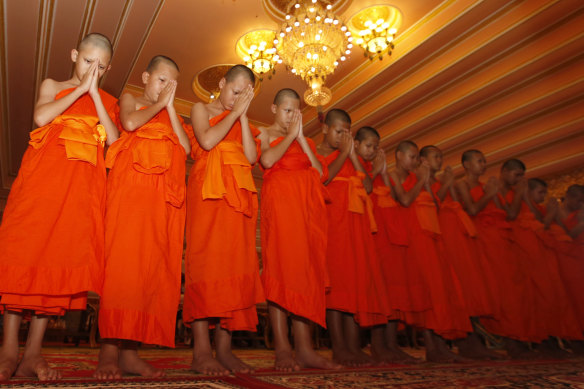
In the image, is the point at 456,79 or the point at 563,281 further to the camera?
the point at 456,79

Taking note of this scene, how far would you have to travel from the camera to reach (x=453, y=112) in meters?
7.45

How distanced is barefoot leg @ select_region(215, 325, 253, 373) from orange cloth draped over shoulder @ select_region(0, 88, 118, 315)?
745mm

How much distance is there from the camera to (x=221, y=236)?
2.24 metres

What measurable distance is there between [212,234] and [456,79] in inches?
231

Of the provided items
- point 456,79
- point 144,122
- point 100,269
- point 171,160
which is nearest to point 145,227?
point 100,269

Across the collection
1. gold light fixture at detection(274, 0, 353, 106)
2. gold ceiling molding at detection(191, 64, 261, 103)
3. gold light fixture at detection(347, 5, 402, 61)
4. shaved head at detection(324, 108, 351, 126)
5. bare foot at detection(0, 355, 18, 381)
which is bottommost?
bare foot at detection(0, 355, 18, 381)

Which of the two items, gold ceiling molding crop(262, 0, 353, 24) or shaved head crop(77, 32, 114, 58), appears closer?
shaved head crop(77, 32, 114, 58)

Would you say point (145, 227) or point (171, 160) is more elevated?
point (171, 160)

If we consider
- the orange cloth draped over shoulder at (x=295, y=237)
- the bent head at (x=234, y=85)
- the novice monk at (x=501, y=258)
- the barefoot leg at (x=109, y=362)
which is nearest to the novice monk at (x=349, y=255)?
the orange cloth draped over shoulder at (x=295, y=237)

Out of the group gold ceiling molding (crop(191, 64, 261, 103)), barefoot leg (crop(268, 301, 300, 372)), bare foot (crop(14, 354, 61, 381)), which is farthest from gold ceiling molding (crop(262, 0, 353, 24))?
bare foot (crop(14, 354, 61, 381))

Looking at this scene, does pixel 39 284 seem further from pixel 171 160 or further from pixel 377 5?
pixel 377 5

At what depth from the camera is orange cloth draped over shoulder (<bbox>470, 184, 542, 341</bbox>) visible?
3.79 m

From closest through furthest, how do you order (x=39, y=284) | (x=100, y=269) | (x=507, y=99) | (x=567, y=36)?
(x=39, y=284) → (x=100, y=269) → (x=567, y=36) → (x=507, y=99)

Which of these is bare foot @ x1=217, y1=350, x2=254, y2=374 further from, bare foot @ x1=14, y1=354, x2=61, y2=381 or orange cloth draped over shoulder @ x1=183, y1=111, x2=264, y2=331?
bare foot @ x1=14, y1=354, x2=61, y2=381
